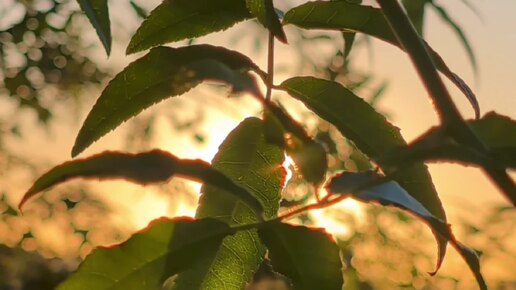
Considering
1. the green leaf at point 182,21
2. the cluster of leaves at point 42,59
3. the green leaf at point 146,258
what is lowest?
the cluster of leaves at point 42,59

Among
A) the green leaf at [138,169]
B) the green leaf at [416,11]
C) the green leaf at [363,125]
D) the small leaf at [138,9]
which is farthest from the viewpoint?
the small leaf at [138,9]

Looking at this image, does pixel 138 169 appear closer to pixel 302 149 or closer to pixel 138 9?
pixel 302 149

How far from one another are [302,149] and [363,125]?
0.29ft

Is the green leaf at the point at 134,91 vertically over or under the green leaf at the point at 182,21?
under

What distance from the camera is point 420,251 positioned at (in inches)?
81.6

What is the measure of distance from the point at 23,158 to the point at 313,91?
2044 millimetres

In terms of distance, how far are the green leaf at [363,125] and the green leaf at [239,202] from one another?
3 cm

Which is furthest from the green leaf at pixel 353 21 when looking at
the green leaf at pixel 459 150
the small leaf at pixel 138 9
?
the small leaf at pixel 138 9

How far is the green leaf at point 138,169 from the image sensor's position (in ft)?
0.94

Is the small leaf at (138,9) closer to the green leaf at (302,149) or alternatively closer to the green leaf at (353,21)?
the green leaf at (353,21)

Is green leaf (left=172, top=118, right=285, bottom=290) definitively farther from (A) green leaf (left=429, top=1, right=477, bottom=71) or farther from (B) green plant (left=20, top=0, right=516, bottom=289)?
(A) green leaf (left=429, top=1, right=477, bottom=71)

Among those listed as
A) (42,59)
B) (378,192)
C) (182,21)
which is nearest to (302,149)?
(378,192)

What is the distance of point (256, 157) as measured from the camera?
436 millimetres

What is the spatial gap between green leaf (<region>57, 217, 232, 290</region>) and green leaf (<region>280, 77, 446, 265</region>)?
0.10 metres
